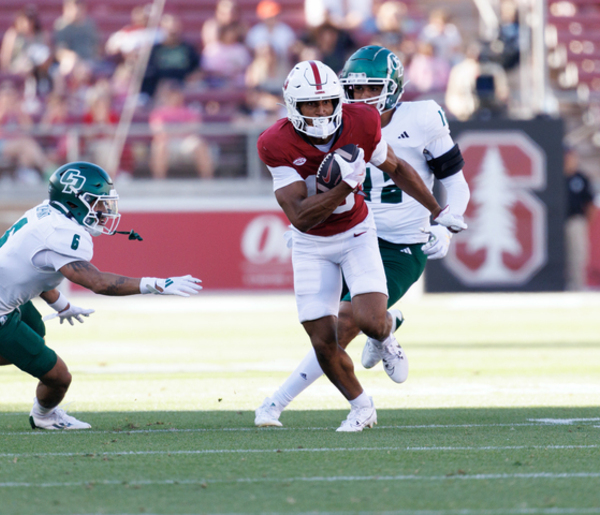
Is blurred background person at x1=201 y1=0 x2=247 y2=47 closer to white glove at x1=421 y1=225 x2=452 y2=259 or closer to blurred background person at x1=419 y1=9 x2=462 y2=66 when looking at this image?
blurred background person at x1=419 y1=9 x2=462 y2=66

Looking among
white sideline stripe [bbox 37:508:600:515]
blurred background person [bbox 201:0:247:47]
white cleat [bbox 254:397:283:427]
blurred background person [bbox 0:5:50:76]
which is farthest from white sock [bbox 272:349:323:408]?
blurred background person [bbox 0:5:50:76]

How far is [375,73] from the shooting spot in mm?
5699

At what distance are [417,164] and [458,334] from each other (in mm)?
4770

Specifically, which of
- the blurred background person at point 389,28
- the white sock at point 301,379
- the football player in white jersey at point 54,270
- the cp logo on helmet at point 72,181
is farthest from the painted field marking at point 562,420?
the blurred background person at point 389,28

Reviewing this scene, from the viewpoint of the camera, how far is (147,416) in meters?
5.73

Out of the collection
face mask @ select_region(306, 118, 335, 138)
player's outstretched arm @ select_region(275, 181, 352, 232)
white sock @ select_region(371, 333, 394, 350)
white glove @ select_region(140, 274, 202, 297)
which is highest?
face mask @ select_region(306, 118, 335, 138)

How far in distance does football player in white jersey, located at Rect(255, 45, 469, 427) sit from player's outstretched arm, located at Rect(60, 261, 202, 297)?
109 cm

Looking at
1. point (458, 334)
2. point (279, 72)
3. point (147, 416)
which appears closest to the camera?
point (147, 416)

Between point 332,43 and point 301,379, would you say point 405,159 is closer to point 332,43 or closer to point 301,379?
point 301,379

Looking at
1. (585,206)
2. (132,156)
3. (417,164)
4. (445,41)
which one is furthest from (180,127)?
(417,164)

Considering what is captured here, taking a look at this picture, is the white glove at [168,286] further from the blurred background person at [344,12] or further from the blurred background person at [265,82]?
the blurred background person at [344,12]

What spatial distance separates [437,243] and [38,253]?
2.12 m

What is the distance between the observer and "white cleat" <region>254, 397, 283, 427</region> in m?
5.35

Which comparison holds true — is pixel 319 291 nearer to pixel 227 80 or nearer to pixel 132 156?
pixel 132 156
